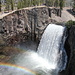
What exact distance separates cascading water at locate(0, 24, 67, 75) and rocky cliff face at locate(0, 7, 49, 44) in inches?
220

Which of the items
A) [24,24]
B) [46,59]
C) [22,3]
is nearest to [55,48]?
[46,59]

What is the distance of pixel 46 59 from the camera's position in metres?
33.1

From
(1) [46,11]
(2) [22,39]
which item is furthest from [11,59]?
(1) [46,11]

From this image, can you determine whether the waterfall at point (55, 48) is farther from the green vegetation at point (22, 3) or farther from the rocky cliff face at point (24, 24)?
the green vegetation at point (22, 3)

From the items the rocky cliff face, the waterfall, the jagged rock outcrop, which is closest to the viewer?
the jagged rock outcrop

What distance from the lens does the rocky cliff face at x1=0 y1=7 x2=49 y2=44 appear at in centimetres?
3822

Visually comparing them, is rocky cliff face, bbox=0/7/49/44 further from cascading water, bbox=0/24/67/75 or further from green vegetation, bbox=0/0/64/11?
green vegetation, bbox=0/0/64/11

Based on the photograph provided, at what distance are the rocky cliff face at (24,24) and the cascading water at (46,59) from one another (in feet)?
18.3

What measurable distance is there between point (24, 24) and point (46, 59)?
543 inches

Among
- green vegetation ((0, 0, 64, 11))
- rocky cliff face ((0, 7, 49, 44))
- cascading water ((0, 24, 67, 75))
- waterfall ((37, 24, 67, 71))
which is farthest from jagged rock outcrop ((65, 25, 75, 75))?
green vegetation ((0, 0, 64, 11))

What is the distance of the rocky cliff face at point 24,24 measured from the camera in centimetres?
3822

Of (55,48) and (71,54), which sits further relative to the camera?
(55,48)

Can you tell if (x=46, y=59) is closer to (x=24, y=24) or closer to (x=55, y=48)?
(x=55, y=48)

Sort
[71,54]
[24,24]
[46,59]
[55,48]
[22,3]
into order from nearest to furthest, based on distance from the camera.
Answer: [71,54], [55,48], [46,59], [24,24], [22,3]
